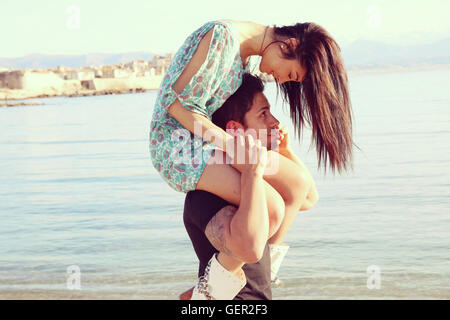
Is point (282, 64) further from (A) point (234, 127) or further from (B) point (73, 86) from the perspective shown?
(B) point (73, 86)

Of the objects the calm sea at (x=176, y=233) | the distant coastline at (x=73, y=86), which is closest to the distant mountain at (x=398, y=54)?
the distant coastline at (x=73, y=86)

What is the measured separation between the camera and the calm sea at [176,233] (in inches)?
186

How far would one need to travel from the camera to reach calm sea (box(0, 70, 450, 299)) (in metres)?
4.72

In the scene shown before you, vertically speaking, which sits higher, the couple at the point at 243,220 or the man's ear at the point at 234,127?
the man's ear at the point at 234,127

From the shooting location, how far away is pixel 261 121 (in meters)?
3.35

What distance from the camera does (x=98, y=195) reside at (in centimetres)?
853

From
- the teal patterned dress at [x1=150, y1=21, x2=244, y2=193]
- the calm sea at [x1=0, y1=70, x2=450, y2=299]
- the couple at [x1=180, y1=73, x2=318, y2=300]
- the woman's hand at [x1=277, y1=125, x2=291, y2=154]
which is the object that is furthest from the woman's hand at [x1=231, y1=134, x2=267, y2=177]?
the calm sea at [x1=0, y1=70, x2=450, y2=299]

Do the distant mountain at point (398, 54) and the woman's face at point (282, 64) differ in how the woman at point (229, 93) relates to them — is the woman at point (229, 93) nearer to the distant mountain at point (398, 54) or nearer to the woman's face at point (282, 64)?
the woman's face at point (282, 64)

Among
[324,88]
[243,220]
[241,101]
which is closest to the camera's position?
[243,220]

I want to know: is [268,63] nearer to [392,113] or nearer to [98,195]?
[98,195]

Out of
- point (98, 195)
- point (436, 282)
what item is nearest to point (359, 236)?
point (436, 282)

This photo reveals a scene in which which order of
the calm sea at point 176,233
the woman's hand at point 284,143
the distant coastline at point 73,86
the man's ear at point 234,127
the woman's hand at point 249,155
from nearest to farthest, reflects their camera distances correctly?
the woman's hand at point 249,155 < the man's ear at point 234,127 < the woman's hand at point 284,143 < the calm sea at point 176,233 < the distant coastline at point 73,86

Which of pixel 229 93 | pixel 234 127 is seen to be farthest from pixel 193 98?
pixel 234 127

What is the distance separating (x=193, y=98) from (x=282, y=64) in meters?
0.46
